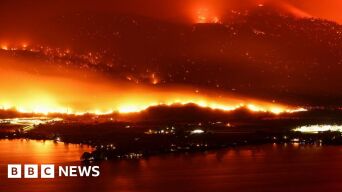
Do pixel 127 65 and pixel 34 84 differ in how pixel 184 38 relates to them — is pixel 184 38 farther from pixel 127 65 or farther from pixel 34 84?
pixel 34 84

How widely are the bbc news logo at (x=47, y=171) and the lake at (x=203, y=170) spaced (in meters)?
0.38

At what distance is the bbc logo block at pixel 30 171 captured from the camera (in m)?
29.7

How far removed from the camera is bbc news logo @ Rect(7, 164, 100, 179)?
29.8m

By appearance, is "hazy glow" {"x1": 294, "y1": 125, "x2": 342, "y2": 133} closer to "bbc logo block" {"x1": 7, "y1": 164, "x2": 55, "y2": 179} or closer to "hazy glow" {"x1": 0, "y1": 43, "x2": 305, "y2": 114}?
"hazy glow" {"x1": 0, "y1": 43, "x2": 305, "y2": 114}

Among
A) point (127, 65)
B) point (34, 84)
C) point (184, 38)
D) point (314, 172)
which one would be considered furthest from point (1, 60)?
point (314, 172)

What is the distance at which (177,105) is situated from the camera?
5200cm

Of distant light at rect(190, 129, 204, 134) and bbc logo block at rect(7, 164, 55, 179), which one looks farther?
distant light at rect(190, 129, 204, 134)

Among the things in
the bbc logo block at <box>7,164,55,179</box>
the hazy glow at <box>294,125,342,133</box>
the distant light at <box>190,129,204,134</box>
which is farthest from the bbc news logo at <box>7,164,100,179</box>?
the hazy glow at <box>294,125,342,133</box>

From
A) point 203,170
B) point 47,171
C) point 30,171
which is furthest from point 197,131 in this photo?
point 30,171

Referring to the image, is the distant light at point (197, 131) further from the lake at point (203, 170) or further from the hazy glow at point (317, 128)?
the hazy glow at point (317, 128)

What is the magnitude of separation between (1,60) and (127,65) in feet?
34.3

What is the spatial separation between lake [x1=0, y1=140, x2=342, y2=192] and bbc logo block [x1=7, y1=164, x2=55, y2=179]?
1.17ft

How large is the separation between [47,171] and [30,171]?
27.8 inches

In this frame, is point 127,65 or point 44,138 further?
point 127,65
